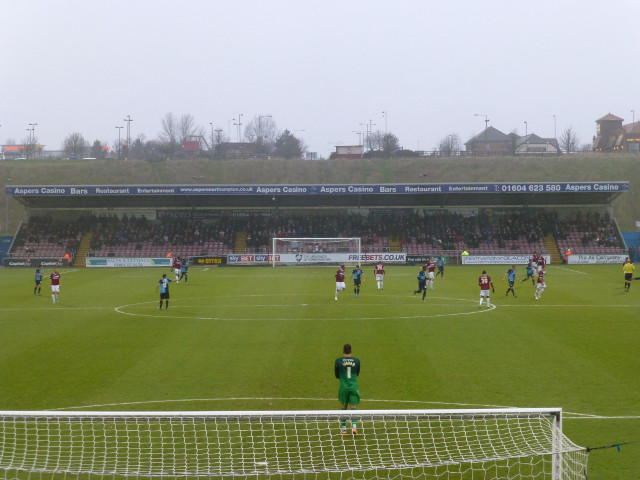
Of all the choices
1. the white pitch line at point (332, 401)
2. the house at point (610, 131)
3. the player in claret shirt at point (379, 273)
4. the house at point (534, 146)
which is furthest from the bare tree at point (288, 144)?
the white pitch line at point (332, 401)

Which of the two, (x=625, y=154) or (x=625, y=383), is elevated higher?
(x=625, y=154)

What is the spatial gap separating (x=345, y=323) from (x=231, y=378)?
10191mm

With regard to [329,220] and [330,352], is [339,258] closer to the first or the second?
[329,220]

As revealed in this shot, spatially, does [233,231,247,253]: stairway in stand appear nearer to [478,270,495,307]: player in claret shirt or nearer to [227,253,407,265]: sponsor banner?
[227,253,407,265]: sponsor banner

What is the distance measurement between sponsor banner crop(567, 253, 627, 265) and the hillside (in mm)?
31433

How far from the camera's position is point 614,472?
1198 centimetres

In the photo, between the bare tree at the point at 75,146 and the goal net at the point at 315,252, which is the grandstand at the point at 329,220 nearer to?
the goal net at the point at 315,252

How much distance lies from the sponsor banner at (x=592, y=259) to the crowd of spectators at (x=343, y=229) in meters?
2.29

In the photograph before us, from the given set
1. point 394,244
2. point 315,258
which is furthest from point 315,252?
point 394,244

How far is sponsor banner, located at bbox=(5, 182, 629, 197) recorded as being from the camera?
68.8 m

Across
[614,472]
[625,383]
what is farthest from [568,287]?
[614,472]

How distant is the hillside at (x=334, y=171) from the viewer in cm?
9812

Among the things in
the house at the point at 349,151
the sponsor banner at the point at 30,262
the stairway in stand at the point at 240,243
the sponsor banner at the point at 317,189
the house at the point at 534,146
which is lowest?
the sponsor banner at the point at 30,262

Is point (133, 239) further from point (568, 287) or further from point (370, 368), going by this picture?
point (370, 368)
